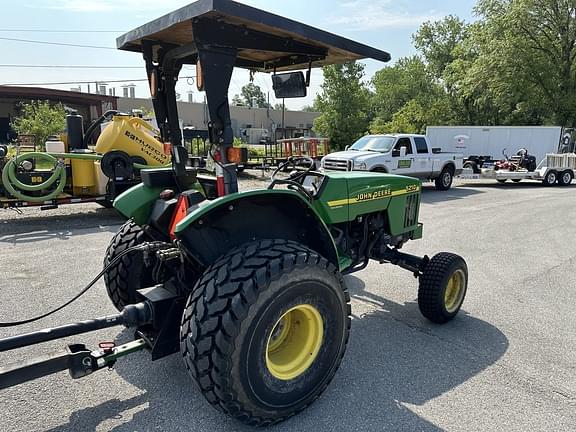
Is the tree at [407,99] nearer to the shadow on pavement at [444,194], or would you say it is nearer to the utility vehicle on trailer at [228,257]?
the shadow on pavement at [444,194]

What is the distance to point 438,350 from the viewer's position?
145 inches

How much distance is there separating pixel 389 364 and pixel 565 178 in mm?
19226

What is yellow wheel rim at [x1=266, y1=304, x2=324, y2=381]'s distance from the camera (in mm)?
2748

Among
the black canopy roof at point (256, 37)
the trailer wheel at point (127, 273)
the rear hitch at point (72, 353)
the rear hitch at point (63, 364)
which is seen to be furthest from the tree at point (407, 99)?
the rear hitch at point (63, 364)

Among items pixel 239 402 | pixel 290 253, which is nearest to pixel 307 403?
pixel 239 402

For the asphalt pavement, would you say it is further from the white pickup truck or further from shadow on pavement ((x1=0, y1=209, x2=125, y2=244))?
the white pickup truck

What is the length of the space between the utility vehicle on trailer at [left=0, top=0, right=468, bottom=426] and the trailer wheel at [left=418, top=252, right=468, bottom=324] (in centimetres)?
98

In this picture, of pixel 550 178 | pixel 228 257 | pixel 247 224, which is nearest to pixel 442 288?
pixel 247 224

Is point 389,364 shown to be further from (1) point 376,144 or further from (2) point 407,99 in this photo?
(2) point 407,99

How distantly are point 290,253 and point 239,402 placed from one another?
873 millimetres

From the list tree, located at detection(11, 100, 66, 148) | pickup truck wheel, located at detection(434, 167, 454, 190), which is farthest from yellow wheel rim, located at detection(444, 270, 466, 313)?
tree, located at detection(11, 100, 66, 148)

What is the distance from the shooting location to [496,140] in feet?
75.1

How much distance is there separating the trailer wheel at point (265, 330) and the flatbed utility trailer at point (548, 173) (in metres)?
17.5

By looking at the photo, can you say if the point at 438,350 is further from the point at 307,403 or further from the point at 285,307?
the point at 285,307
